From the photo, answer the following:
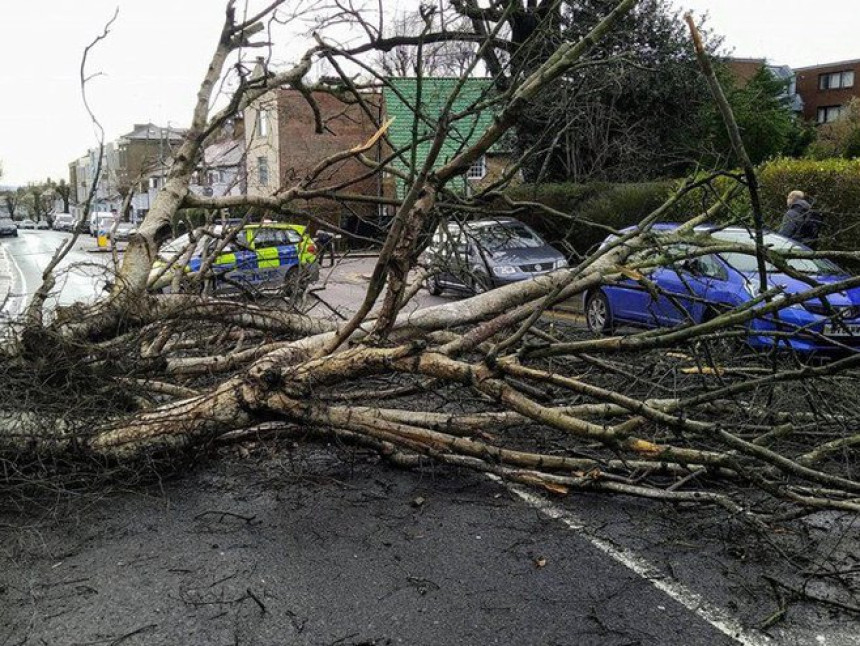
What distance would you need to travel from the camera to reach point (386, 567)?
11.7ft

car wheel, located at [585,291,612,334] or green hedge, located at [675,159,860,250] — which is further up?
green hedge, located at [675,159,860,250]

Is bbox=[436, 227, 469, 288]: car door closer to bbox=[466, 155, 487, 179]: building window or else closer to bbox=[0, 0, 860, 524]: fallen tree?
A: bbox=[466, 155, 487, 179]: building window

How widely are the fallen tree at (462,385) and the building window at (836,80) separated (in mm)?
55590

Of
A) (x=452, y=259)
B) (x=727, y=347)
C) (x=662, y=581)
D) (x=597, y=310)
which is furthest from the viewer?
(x=597, y=310)

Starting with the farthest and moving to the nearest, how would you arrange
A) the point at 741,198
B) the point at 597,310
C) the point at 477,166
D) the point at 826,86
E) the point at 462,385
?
the point at 826,86 → the point at 477,166 → the point at 597,310 → the point at 741,198 → the point at 462,385

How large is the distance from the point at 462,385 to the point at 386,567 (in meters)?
1.30

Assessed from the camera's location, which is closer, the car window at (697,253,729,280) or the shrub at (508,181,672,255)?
the car window at (697,253,729,280)

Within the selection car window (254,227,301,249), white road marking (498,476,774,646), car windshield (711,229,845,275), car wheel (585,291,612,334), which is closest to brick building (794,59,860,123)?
car wheel (585,291,612,334)

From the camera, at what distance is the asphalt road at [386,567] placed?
304 cm

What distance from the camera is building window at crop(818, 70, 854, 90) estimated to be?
51.4 metres

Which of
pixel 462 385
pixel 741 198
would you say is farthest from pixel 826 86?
pixel 462 385

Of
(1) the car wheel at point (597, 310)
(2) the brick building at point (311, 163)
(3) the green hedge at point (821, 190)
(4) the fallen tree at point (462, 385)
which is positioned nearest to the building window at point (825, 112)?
(3) the green hedge at point (821, 190)

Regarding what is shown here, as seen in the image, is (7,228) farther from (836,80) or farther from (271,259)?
(836,80)

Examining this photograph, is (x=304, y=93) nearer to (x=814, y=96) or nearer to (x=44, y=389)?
(x=44, y=389)
